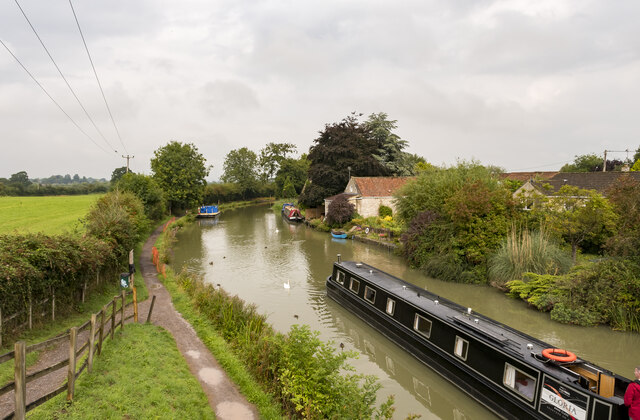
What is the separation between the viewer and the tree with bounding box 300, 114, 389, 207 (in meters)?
40.7

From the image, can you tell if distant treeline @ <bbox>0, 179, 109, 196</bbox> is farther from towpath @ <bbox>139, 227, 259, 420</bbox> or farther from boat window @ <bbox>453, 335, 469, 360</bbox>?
boat window @ <bbox>453, 335, 469, 360</bbox>

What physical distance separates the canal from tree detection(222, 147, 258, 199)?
141 feet

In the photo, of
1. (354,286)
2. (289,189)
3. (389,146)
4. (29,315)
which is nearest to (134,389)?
(29,315)

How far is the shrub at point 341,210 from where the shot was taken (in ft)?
111

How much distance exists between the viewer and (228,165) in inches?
2938

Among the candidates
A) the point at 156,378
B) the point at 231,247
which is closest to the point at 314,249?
the point at 231,247

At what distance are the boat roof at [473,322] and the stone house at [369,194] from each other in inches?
882

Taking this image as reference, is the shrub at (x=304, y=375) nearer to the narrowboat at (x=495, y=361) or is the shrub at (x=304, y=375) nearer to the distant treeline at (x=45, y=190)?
the narrowboat at (x=495, y=361)

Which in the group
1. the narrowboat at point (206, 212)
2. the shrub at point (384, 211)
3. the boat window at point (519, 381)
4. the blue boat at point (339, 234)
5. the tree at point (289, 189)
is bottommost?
the boat window at point (519, 381)

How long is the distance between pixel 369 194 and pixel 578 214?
21.4 meters

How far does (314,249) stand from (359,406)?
832 inches

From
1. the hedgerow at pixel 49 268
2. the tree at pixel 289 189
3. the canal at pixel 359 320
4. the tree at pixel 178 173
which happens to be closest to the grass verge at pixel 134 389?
the hedgerow at pixel 49 268

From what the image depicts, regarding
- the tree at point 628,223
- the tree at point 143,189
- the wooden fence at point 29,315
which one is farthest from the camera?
the tree at point 143,189

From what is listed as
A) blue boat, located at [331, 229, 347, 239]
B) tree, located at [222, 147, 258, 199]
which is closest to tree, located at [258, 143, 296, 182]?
tree, located at [222, 147, 258, 199]
